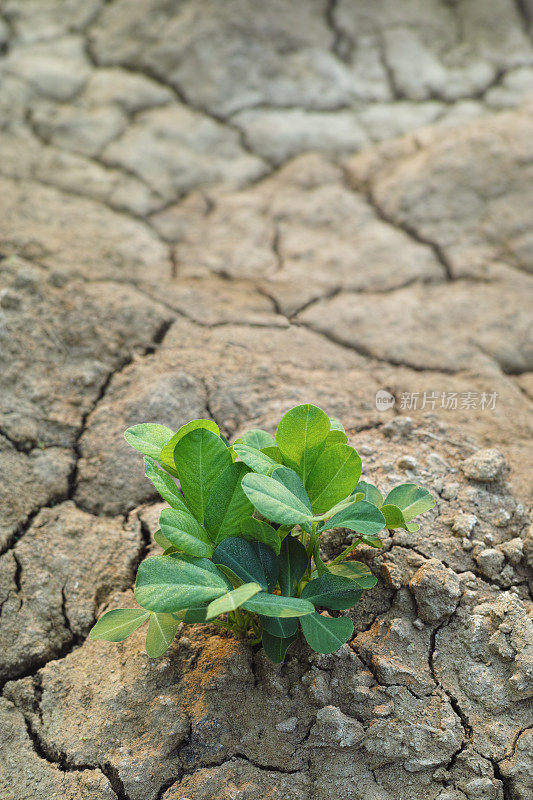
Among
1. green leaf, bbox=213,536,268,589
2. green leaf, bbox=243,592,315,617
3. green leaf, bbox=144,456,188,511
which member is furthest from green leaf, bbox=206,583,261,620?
green leaf, bbox=144,456,188,511

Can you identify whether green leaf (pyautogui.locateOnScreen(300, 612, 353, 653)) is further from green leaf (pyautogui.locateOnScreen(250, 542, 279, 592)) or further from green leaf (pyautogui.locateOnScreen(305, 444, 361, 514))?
green leaf (pyautogui.locateOnScreen(305, 444, 361, 514))

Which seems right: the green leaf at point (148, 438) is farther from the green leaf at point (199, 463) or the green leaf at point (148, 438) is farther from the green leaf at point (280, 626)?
the green leaf at point (280, 626)

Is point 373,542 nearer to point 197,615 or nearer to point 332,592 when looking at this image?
point 332,592

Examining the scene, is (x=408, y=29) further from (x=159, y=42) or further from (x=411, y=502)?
(x=411, y=502)

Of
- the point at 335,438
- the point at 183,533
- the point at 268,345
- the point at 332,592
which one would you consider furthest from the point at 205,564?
the point at 268,345

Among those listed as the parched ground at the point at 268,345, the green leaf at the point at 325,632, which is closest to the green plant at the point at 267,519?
the green leaf at the point at 325,632

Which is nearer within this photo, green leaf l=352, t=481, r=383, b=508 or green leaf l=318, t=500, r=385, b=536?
green leaf l=318, t=500, r=385, b=536
